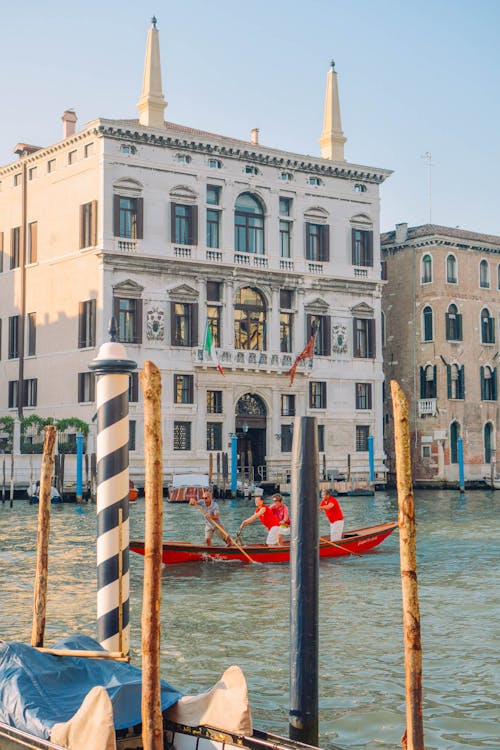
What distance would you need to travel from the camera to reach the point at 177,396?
34594mm

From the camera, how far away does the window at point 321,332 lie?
1487 inches

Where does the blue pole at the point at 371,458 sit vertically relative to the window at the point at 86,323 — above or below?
below

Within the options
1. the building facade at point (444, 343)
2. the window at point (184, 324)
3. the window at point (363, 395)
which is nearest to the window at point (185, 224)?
the window at point (184, 324)

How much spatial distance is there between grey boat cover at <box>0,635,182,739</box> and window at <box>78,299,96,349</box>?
28.0 metres

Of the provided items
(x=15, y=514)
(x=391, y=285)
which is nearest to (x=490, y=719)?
Answer: (x=15, y=514)

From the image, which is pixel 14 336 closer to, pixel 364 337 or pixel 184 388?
pixel 184 388

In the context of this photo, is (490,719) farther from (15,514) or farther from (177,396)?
(177,396)

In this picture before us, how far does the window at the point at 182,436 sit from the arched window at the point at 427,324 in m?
11.3

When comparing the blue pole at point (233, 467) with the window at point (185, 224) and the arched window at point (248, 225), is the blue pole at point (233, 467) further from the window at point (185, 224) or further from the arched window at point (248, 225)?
the arched window at point (248, 225)

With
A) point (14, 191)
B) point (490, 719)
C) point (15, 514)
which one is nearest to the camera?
point (490, 719)

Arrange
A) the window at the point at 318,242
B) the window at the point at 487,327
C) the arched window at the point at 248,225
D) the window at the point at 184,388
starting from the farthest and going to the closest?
the window at the point at 487,327 → the window at the point at 318,242 → the arched window at the point at 248,225 → the window at the point at 184,388

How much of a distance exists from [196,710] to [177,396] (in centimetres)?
2939

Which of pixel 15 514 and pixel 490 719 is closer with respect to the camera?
pixel 490 719

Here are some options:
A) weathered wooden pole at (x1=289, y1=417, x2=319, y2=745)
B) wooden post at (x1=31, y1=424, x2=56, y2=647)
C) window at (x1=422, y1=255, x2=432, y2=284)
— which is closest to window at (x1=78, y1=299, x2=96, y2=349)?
window at (x1=422, y1=255, x2=432, y2=284)
